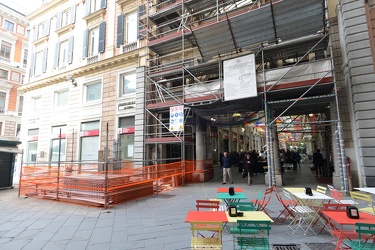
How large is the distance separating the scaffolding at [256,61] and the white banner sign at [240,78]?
398 mm

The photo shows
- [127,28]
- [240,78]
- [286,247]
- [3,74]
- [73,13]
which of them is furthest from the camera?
[3,74]

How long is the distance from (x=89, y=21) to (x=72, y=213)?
17241 millimetres

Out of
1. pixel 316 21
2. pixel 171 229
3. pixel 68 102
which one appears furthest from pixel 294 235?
pixel 68 102

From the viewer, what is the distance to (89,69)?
17297mm

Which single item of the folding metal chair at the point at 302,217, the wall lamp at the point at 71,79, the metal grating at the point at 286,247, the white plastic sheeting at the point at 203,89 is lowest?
the metal grating at the point at 286,247

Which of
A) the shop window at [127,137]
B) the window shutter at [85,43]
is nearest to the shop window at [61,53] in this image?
the window shutter at [85,43]

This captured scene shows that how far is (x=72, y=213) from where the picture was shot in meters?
6.59

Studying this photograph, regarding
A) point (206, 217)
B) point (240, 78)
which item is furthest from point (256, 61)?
point (206, 217)

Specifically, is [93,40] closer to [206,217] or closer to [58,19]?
[58,19]

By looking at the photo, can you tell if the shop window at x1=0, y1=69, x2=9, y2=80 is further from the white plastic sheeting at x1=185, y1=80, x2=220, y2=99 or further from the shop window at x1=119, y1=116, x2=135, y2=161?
the white plastic sheeting at x1=185, y1=80, x2=220, y2=99

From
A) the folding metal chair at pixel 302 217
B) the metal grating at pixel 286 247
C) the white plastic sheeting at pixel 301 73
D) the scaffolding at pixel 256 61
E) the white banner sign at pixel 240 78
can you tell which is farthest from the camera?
the white banner sign at pixel 240 78

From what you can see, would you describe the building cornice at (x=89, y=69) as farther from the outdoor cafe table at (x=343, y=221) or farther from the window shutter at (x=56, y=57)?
the outdoor cafe table at (x=343, y=221)

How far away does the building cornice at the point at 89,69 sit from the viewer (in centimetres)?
1557

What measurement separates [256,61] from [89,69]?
12.9 m
